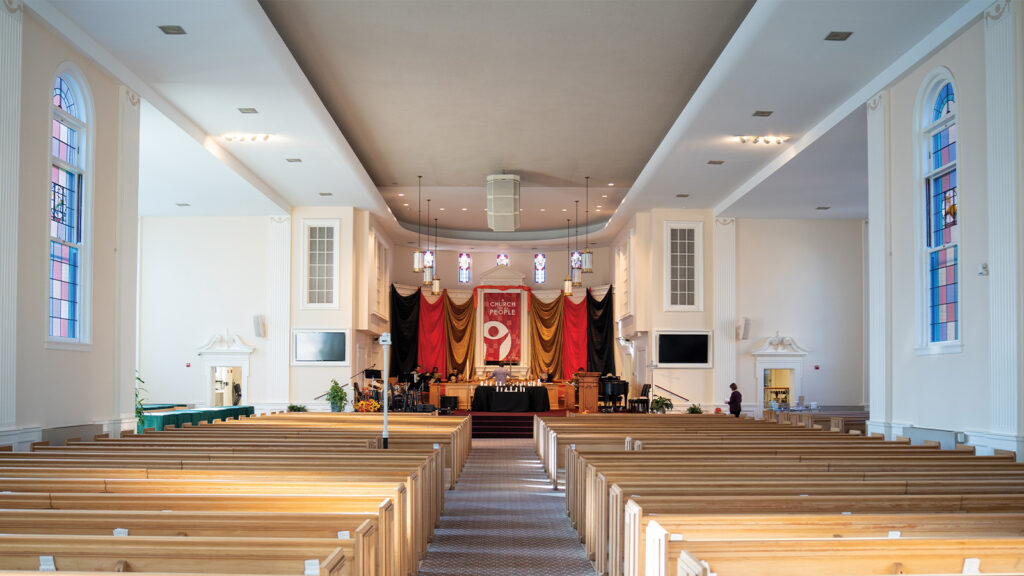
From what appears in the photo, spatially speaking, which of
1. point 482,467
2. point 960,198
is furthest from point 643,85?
point 482,467

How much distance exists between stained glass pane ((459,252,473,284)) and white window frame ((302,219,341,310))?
818cm

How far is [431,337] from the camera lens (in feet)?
82.7

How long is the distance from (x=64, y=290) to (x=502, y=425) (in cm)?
1187

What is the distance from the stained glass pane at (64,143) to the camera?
29.3 ft

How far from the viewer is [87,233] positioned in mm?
9328

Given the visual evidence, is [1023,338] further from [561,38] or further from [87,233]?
[87,233]

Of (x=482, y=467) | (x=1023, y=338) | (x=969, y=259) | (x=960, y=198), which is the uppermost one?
(x=960, y=198)

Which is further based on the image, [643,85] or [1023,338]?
[643,85]

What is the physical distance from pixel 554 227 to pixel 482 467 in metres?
13.8

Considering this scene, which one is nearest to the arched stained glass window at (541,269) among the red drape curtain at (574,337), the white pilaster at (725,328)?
the red drape curtain at (574,337)

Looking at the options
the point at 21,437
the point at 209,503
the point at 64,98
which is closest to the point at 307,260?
the point at 64,98

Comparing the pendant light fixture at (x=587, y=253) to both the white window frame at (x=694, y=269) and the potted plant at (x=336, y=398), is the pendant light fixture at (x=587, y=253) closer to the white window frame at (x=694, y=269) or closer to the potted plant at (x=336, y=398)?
the white window frame at (x=694, y=269)

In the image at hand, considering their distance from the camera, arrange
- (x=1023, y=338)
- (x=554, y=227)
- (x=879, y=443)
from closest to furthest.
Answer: (x=1023, y=338) < (x=879, y=443) < (x=554, y=227)

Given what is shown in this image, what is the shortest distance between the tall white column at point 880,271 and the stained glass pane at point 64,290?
29.8ft
